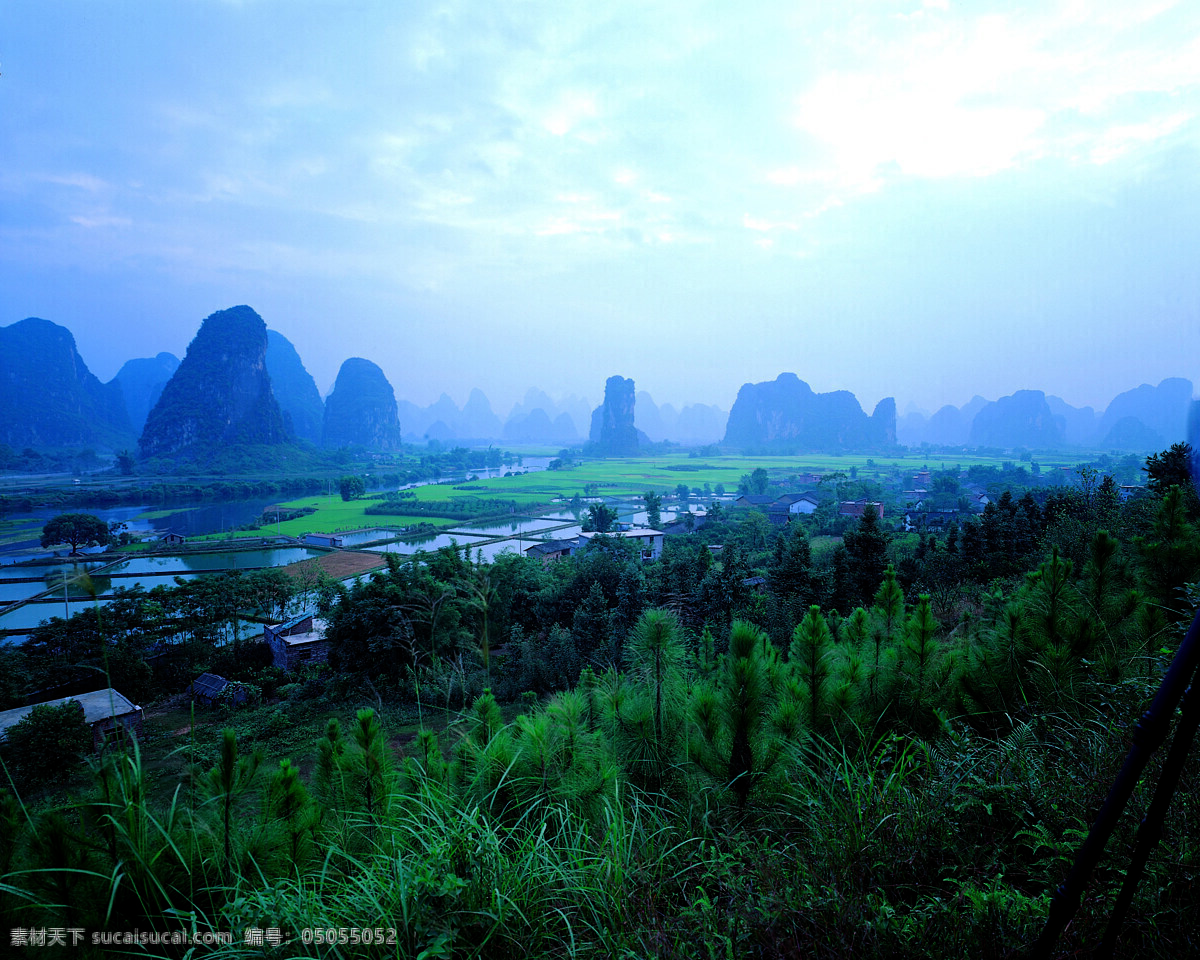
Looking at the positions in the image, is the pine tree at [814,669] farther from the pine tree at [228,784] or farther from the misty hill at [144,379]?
the misty hill at [144,379]

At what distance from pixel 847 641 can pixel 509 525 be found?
23.1m

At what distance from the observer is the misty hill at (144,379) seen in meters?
52.5

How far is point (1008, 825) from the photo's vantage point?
1009 mm

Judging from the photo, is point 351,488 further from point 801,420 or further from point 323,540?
point 801,420

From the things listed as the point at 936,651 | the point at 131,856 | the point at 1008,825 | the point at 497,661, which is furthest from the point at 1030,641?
the point at 497,661

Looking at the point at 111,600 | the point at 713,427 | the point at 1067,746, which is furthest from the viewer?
the point at 713,427

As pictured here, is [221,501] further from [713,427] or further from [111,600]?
[713,427]

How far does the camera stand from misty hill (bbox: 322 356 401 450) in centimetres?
6081

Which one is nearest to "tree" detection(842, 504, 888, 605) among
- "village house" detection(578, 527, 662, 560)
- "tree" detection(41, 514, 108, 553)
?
"village house" detection(578, 527, 662, 560)

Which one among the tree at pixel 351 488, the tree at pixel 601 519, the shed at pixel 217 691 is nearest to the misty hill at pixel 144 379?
the tree at pixel 351 488

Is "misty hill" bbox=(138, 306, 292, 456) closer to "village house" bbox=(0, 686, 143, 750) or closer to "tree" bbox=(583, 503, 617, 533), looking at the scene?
"tree" bbox=(583, 503, 617, 533)

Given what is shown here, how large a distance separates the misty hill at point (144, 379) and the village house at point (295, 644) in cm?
5285

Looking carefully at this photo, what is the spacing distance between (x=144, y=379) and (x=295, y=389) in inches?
596

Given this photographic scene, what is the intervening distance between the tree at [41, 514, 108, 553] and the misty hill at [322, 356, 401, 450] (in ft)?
154
